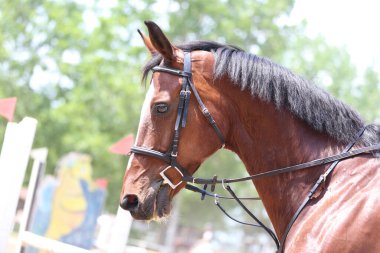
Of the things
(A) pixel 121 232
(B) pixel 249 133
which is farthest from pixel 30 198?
(B) pixel 249 133

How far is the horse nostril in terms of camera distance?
147 inches

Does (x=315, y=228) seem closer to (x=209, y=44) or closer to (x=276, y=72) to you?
(x=276, y=72)

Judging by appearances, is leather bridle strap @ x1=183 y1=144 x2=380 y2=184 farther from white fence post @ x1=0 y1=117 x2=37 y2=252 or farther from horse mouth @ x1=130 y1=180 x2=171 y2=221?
white fence post @ x1=0 y1=117 x2=37 y2=252

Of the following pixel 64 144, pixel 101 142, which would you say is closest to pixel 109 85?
pixel 101 142

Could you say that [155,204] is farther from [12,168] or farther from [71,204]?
[71,204]

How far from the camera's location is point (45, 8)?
28500 mm

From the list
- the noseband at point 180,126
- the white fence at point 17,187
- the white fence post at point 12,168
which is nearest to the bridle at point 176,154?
the noseband at point 180,126

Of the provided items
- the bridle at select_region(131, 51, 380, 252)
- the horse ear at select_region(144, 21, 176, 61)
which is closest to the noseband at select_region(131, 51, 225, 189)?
the bridle at select_region(131, 51, 380, 252)

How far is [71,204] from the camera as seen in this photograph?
12.5 meters

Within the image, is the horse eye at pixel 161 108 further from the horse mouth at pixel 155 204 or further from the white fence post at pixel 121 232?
the white fence post at pixel 121 232

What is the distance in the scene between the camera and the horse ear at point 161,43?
12.9 ft

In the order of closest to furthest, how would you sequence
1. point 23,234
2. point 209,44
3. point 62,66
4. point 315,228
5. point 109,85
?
1. point 315,228
2. point 209,44
3. point 23,234
4. point 109,85
5. point 62,66

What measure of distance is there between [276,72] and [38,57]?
86.8 feet

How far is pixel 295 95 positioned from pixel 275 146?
1.22 ft
